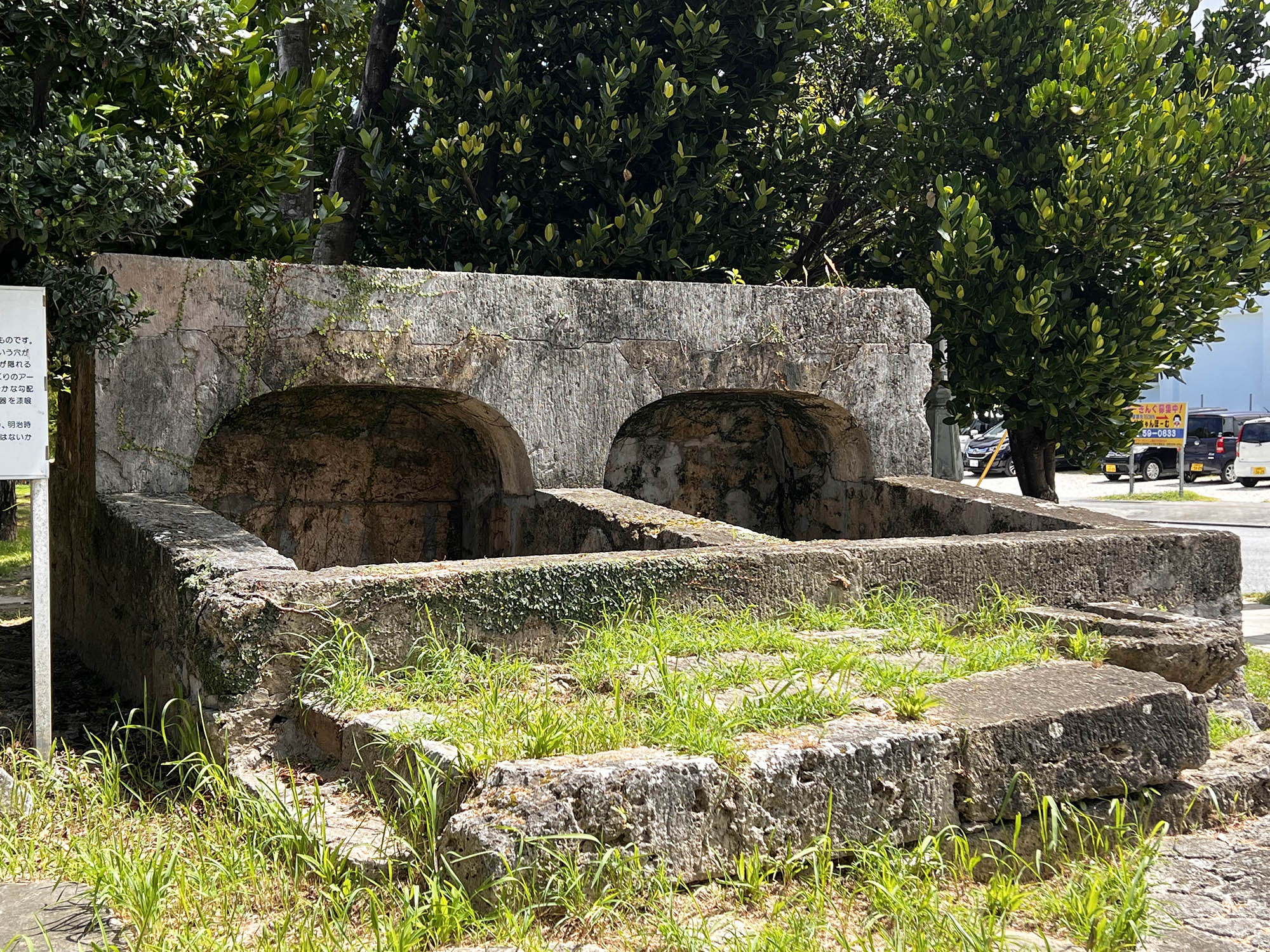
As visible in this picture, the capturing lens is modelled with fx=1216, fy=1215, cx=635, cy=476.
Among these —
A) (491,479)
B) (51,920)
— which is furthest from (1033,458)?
(51,920)

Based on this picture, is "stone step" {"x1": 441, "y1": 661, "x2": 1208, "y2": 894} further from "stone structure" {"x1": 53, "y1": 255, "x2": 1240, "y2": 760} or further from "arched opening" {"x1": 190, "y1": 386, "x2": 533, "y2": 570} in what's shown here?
"arched opening" {"x1": 190, "y1": 386, "x2": 533, "y2": 570}

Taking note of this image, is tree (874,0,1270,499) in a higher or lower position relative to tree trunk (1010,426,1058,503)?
higher

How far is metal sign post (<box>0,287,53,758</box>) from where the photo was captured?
4.08 metres

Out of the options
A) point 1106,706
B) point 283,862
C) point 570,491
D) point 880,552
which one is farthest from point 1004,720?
point 570,491

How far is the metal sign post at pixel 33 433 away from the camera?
13.4ft

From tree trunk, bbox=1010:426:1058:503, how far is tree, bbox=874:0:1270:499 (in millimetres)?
155

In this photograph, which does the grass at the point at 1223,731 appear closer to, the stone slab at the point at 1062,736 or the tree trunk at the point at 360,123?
the stone slab at the point at 1062,736

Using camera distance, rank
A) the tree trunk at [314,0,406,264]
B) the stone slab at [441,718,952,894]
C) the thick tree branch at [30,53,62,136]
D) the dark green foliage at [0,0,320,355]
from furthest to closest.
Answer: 1. the tree trunk at [314,0,406,264]
2. the thick tree branch at [30,53,62,136]
3. the dark green foliage at [0,0,320,355]
4. the stone slab at [441,718,952,894]

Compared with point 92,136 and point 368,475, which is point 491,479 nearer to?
point 368,475

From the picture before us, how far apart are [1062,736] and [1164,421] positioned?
2157cm

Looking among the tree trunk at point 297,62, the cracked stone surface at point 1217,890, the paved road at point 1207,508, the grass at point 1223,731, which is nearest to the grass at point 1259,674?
the grass at point 1223,731

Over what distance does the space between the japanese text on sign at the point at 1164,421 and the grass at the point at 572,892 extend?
68.3 ft

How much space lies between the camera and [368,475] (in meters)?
7.63

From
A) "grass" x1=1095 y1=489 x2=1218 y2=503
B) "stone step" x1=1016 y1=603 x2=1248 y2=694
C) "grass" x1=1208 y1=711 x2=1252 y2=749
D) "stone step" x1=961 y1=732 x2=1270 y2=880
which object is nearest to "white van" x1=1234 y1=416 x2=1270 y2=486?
"grass" x1=1095 y1=489 x2=1218 y2=503
